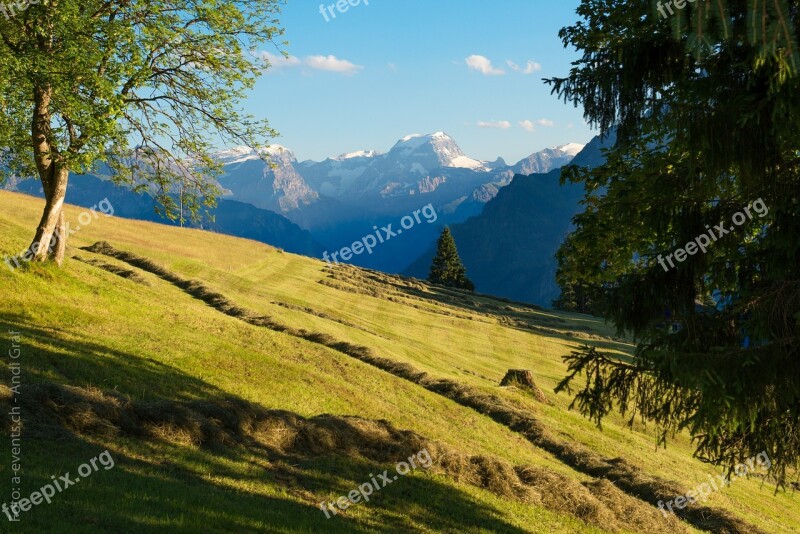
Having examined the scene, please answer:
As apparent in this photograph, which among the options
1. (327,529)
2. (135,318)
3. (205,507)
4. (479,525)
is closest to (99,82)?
(135,318)

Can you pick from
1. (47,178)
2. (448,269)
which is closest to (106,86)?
(47,178)

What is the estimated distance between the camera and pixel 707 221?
447 inches

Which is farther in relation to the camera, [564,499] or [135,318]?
[135,318]

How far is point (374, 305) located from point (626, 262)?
45.1m

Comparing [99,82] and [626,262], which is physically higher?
[99,82]

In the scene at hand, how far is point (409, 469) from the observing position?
13820 millimetres

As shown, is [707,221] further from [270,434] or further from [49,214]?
[49,214]

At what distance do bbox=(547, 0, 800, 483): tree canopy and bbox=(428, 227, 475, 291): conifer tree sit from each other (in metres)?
91.5

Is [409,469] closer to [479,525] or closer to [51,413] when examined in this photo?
[479,525]

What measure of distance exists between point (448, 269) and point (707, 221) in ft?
313

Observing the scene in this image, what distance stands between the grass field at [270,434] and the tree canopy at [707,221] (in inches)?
184

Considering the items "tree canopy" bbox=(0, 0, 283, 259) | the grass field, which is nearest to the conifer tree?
the grass field

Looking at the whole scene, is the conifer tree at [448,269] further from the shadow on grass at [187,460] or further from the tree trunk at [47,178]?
the shadow on grass at [187,460]

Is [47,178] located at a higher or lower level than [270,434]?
higher
